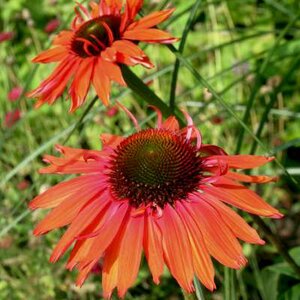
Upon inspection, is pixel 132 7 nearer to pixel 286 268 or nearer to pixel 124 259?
pixel 124 259

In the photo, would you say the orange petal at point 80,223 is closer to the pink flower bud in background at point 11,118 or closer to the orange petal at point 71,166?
the orange petal at point 71,166

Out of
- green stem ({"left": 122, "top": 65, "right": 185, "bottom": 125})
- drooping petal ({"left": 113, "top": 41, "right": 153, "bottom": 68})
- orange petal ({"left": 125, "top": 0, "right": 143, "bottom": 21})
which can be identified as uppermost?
orange petal ({"left": 125, "top": 0, "right": 143, "bottom": 21})

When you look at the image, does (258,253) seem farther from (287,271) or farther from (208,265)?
(208,265)

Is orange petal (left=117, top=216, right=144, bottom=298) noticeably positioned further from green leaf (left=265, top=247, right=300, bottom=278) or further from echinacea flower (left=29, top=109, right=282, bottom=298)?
green leaf (left=265, top=247, right=300, bottom=278)

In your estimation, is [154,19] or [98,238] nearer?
[98,238]

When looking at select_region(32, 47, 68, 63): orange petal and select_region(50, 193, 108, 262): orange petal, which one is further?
select_region(32, 47, 68, 63): orange petal

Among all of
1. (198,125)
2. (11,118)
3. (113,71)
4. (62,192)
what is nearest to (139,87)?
(113,71)

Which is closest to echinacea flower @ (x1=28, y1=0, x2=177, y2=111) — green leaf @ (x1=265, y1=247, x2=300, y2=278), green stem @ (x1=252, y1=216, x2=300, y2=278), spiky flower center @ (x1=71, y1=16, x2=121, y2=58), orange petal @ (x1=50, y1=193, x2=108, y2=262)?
spiky flower center @ (x1=71, y1=16, x2=121, y2=58)
